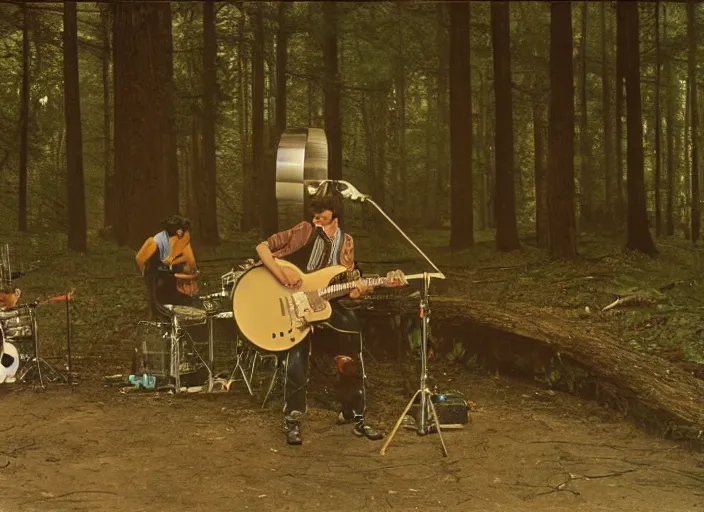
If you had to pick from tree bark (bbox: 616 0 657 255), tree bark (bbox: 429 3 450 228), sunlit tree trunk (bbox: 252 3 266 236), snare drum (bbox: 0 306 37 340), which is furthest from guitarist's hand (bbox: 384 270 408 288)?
tree bark (bbox: 429 3 450 228)

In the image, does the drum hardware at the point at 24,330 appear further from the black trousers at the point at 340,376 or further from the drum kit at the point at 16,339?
the black trousers at the point at 340,376

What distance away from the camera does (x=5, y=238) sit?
25.9m

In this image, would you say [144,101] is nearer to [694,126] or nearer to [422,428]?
[422,428]

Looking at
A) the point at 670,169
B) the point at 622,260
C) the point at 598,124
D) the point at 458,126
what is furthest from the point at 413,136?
the point at 622,260

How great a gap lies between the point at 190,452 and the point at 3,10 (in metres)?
22.4

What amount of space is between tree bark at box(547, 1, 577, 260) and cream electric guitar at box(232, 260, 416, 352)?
1238 cm

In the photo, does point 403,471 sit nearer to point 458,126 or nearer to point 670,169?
point 458,126

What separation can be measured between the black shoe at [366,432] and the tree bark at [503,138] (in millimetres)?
14855

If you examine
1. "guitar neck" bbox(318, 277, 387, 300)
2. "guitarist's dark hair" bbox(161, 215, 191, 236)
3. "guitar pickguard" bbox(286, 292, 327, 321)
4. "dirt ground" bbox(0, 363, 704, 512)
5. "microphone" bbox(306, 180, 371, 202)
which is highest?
"microphone" bbox(306, 180, 371, 202)

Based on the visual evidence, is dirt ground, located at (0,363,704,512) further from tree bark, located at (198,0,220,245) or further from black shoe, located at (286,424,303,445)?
tree bark, located at (198,0,220,245)

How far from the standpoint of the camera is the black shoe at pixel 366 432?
24.6 ft

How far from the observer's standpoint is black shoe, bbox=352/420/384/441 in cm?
750

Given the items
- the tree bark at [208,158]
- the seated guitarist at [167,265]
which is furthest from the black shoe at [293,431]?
the tree bark at [208,158]

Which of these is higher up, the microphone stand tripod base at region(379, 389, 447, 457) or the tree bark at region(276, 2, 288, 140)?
the tree bark at region(276, 2, 288, 140)
